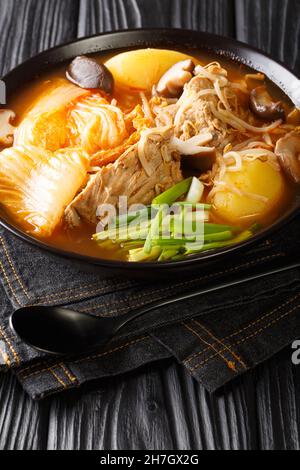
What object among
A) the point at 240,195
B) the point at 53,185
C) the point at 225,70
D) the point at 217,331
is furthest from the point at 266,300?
the point at 225,70

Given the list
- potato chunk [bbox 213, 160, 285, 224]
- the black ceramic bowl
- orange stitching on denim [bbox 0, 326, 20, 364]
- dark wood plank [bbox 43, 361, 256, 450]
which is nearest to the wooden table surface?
dark wood plank [bbox 43, 361, 256, 450]

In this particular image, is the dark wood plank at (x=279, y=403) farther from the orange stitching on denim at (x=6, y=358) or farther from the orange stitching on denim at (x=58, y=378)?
the orange stitching on denim at (x=6, y=358)

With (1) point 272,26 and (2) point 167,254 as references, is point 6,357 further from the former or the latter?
(1) point 272,26

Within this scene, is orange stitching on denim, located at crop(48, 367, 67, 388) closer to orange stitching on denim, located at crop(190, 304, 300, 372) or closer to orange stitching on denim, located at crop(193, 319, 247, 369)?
orange stitching on denim, located at crop(190, 304, 300, 372)

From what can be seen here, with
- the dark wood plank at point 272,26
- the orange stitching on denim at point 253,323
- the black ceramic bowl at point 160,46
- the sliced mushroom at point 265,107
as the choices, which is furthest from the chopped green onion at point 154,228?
the dark wood plank at point 272,26
